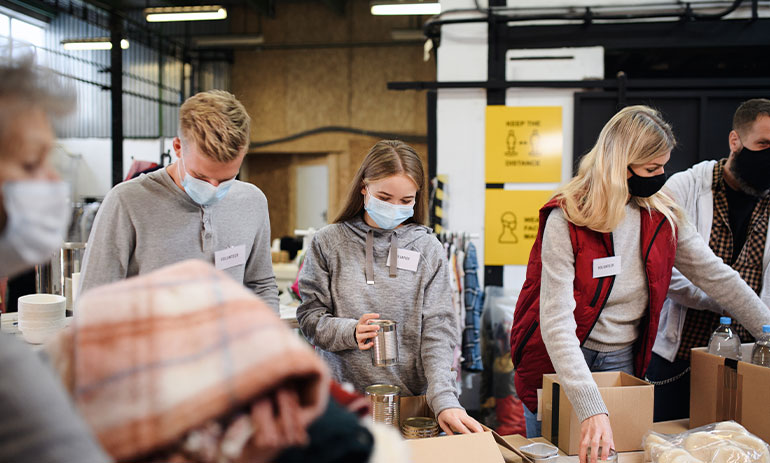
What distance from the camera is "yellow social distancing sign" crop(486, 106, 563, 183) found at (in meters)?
4.18

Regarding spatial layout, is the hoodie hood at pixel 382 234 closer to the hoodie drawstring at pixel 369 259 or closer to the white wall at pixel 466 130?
the hoodie drawstring at pixel 369 259

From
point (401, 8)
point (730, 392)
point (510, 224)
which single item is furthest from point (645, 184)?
point (401, 8)

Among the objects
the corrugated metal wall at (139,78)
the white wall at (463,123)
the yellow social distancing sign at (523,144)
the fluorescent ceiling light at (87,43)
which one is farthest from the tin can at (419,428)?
the corrugated metal wall at (139,78)

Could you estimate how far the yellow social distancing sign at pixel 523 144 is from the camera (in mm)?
4176

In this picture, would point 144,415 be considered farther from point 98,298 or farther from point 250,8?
point 250,8

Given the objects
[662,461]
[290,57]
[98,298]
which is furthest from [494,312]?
[290,57]

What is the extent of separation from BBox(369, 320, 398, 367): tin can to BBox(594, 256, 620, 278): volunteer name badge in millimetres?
683

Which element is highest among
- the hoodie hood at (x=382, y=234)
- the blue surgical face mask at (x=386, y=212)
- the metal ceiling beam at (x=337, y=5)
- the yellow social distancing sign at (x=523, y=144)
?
the metal ceiling beam at (x=337, y=5)

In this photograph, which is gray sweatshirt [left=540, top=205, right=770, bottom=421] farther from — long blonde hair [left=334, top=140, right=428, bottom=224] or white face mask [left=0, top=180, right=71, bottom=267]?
white face mask [left=0, top=180, right=71, bottom=267]

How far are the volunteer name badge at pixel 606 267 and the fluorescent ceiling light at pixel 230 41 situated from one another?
29.4 ft

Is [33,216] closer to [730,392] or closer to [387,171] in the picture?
[387,171]

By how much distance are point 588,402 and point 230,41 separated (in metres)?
9.57

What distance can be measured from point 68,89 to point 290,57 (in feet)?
32.4

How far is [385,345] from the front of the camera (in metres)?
1.58
